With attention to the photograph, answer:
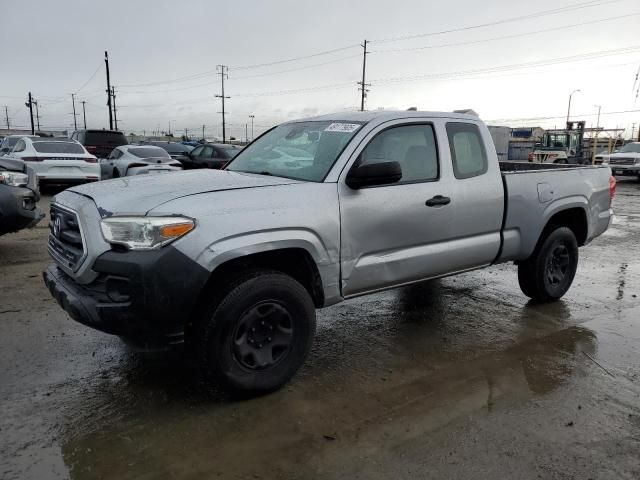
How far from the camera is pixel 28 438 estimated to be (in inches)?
113

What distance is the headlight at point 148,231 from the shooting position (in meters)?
2.91

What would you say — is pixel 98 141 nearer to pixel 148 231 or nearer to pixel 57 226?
pixel 57 226

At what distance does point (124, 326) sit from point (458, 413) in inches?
82.1

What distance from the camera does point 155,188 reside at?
3.32m

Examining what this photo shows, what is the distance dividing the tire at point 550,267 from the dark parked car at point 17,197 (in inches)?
231

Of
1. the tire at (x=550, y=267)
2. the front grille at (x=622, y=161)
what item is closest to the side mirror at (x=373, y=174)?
the tire at (x=550, y=267)

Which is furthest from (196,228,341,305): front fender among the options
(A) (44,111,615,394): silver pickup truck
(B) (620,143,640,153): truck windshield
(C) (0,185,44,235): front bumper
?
(B) (620,143,640,153): truck windshield

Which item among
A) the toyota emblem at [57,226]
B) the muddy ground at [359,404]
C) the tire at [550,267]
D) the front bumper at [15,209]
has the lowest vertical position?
the muddy ground at [359,404]

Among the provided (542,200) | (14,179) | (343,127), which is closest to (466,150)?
(542,200)

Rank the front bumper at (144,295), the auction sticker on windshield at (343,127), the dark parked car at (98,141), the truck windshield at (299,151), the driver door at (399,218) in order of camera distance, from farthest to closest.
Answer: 1. the dark parked car at (98,141)
2. the auction sticker on windshield at (343,127)
3. the truck windshield at (299,151)
4. the driver door at (399,218)
5. the front bumper at (144,295)

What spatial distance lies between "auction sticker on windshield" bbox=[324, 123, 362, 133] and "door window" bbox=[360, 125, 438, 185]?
0.19 meters

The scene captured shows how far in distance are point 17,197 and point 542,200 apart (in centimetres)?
600

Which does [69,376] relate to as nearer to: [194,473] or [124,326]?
[124,326]

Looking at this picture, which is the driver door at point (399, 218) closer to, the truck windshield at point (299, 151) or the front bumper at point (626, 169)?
the truck windshield at point (299, 151)
